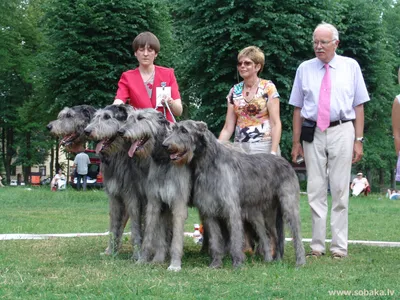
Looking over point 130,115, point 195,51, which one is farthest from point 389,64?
point 130,115

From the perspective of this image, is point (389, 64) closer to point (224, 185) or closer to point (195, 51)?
point (195, 51)


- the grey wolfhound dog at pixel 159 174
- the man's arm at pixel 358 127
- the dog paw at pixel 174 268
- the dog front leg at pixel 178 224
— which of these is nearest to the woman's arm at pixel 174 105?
the grey wolfhound dog at pixel 159 174

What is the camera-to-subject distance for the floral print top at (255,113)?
8016 millimetres

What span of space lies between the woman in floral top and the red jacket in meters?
0.81

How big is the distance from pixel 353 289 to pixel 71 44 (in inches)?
837

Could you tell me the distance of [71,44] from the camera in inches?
991

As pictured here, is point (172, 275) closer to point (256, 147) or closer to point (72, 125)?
point (256, 147)

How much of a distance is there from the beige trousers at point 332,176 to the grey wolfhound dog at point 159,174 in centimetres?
203

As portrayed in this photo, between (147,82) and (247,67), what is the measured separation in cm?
129

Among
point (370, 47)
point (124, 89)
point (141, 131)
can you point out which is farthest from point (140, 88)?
point (370, 47)

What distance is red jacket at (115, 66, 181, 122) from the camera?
26.5ft

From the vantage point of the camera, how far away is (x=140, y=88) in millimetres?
8109

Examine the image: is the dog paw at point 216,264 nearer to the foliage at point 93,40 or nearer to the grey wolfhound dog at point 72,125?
the grey wolfhound dog at point 72,125

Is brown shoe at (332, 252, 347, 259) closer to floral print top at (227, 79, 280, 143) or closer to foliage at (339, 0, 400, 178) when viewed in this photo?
floral print top at (227, 79, 280, 143)
